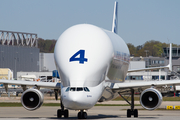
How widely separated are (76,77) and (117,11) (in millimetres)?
18989

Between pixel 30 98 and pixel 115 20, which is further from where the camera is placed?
pixel 115 20

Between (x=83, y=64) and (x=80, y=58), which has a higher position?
(x=80, y=58)

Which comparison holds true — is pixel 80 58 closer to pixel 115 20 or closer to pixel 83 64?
pixel 83 64

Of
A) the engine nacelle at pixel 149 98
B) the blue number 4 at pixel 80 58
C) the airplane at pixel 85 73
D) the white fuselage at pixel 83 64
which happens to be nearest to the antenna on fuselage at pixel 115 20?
the airplane at pixel 85 73


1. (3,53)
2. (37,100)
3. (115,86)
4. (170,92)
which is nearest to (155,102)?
(115,86)

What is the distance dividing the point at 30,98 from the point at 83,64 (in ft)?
15.0

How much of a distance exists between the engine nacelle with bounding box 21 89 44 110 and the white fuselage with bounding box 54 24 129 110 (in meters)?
2.79

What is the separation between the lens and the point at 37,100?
20984 mm

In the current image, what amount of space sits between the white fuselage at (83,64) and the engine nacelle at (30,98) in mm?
2789

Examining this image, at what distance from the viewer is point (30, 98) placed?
2095 centimetres

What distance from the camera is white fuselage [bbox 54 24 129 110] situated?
17.6m

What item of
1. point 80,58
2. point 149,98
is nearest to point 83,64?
point 80,58

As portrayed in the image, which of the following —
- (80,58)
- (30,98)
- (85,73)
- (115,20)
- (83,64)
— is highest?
(115,20)

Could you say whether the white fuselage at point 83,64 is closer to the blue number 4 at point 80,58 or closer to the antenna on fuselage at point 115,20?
the blue number 4 at point 80,58
